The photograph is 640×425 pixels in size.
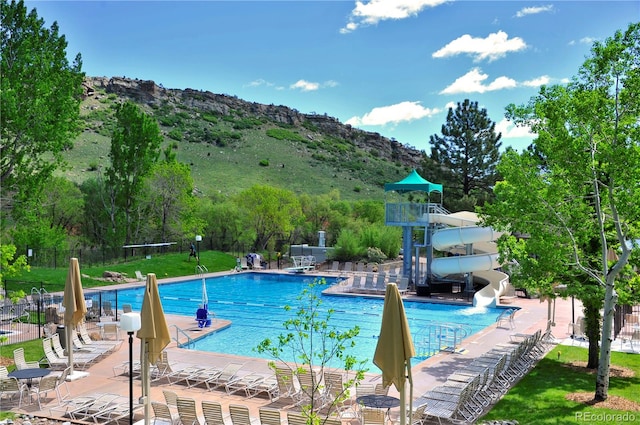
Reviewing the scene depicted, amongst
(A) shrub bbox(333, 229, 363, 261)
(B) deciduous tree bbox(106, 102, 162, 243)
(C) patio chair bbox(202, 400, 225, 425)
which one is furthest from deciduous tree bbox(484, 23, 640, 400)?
(B) deciduous tree bbox(106, 102, 162, 243)

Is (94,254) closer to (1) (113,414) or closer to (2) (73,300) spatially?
(2) (73,300)

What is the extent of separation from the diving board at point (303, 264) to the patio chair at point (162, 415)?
24.1m

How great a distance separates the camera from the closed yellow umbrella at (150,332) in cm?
944

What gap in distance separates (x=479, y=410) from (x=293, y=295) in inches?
731

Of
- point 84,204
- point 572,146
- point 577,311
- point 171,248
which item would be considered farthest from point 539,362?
point 84,204

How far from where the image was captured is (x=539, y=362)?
45.7 ft

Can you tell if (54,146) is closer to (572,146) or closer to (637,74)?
(572,146)

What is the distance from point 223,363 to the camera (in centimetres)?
1395

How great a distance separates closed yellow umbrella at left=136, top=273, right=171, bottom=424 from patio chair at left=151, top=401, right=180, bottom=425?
33cm

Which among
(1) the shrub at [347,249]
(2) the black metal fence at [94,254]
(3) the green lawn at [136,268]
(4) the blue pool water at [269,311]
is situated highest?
(1) the shrub at [347,249]

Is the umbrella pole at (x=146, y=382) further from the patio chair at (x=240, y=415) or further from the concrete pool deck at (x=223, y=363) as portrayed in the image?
the concrete pool deck at (x=223, y=363)

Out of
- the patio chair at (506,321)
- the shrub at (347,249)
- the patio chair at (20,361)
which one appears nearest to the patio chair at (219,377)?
the patio chair at (20,361)

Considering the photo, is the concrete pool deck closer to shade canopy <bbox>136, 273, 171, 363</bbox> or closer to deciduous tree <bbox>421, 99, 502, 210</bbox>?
shade canopy <bbox>136, 273, 171, 363</bbox>

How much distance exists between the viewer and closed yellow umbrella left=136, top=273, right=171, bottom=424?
31.0ft
